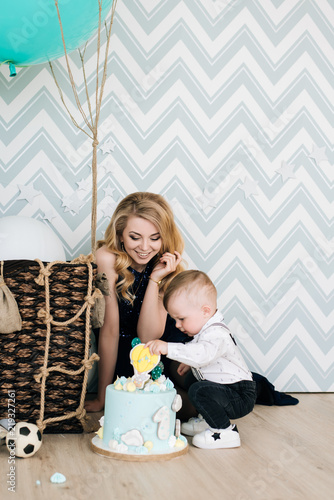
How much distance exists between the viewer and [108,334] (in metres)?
2.09

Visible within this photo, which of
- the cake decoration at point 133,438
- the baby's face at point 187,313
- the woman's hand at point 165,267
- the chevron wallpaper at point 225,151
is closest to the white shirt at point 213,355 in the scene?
the baby's face at point 187,313

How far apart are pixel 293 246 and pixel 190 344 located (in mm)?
1033

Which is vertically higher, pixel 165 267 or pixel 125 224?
pixel 125 224

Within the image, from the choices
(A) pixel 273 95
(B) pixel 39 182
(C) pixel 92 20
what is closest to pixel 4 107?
(B) pixel 39 182

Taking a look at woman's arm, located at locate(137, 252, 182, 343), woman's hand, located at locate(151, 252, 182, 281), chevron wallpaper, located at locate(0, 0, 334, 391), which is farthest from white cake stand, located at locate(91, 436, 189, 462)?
chevron wallpaper, located at locate(0, 0, 334, 391)

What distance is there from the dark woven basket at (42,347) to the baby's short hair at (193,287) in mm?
268

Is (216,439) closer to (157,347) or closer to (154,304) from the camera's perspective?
(157,347)

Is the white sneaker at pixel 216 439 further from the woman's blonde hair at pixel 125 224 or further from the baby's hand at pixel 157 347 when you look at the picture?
the woman's blonde hair at pixel 125 224

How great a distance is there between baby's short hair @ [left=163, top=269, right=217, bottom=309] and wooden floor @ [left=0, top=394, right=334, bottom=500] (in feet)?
1.46

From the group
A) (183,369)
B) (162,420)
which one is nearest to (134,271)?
(183,369)

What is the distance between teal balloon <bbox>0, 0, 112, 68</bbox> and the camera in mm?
1706

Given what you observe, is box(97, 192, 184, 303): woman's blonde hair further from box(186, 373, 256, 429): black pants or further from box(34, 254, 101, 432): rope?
box(186, 373, 256, 429): black pants

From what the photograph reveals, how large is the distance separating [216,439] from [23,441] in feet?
1.83

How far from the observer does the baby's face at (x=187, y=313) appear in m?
1.76
